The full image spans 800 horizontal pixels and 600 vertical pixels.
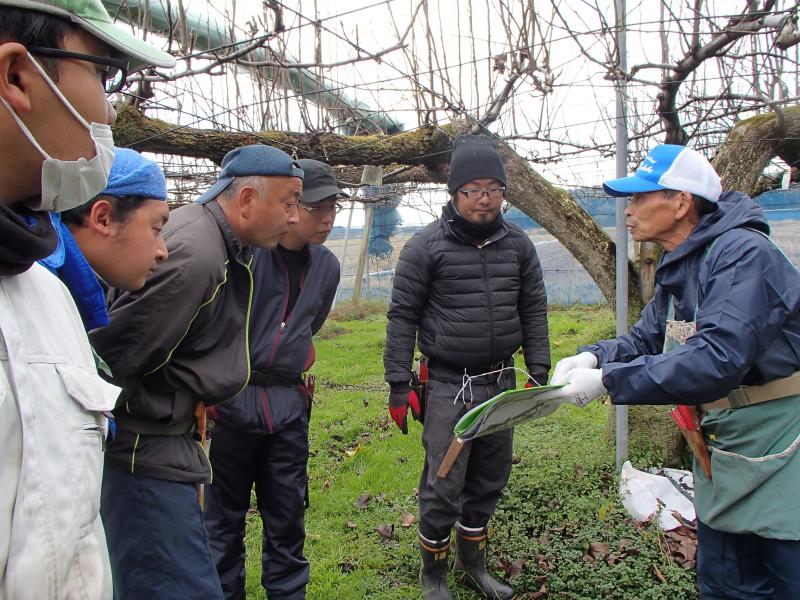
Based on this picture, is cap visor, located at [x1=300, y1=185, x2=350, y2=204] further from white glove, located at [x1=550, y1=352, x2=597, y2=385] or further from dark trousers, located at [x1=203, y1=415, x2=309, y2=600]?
white glove, located at [x1=550, y1=352, x2=597, y2=385]

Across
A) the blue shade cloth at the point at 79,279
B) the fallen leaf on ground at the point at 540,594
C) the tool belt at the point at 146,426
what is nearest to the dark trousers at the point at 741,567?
the fallen leaf on ground at the point at 540,594

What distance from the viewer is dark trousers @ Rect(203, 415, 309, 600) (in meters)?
3.00

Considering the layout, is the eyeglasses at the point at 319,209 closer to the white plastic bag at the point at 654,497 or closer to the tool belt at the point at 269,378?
the tool belt at the point at 269,378

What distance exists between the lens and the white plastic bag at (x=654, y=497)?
3.80 m

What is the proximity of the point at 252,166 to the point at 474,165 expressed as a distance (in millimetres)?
1316

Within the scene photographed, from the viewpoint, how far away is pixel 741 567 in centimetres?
235

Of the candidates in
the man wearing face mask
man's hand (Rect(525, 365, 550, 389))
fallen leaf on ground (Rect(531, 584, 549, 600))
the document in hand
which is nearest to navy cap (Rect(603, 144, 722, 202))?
the document in hand

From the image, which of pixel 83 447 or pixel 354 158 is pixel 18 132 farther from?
pixel 354 158

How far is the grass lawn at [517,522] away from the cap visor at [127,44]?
9.87 ft

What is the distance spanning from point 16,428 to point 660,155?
2398 millimetres

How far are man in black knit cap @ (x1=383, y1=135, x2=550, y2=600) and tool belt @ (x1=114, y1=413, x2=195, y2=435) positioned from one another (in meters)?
1.53

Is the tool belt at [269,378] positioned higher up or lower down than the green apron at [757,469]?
higher up

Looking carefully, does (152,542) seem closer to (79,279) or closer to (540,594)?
(79,279)

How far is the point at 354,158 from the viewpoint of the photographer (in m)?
4.88
